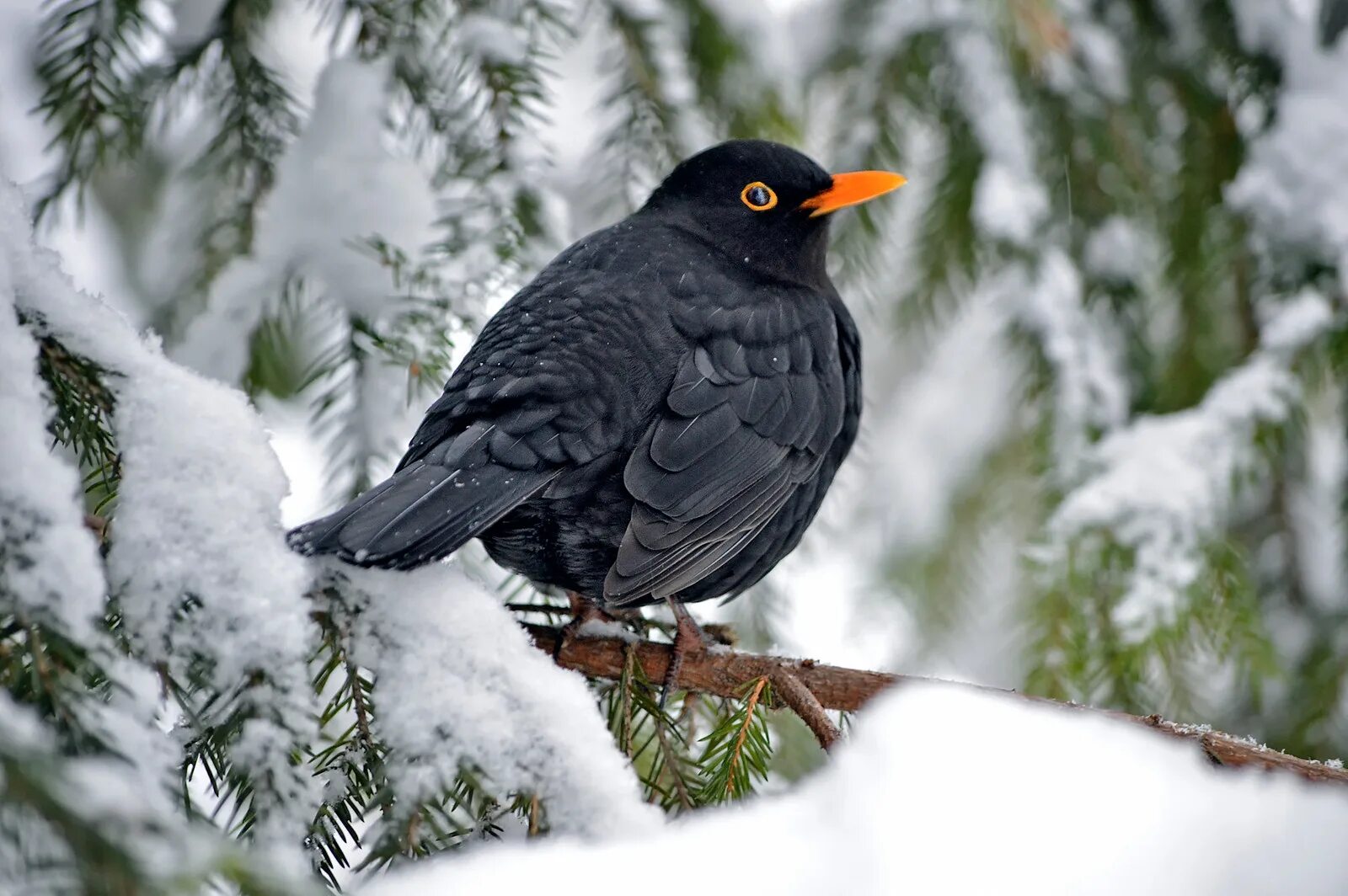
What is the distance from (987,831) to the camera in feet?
4.03

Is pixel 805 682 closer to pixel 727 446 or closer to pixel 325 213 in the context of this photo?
pixel 727 446

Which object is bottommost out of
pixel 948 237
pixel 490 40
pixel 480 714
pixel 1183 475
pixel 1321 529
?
pixel 1321 529

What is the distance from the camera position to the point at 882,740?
132cm

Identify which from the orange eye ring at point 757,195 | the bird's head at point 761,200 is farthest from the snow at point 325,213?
the orange eye ring at point 757,195

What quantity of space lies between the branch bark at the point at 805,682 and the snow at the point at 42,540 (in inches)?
36.3

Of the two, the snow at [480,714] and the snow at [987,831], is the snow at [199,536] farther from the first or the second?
the snow at [987,831]

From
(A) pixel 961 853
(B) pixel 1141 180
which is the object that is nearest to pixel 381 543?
(A) pixel 961 853

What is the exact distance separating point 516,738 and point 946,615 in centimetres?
285

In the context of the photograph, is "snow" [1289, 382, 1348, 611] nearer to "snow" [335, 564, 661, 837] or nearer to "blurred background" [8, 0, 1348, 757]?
"blurred background" [8, 0, 1348, 757]

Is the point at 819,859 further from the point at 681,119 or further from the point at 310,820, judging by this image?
the point at 681,119

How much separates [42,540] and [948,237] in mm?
2894

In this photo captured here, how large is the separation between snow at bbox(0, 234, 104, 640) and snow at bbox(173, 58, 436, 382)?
1.36 meters

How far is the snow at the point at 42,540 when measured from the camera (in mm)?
1146

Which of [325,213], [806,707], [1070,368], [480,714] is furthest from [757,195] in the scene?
[480,714]
